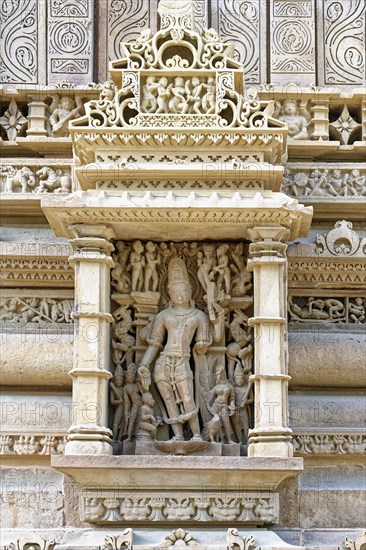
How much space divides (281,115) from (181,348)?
2.34m

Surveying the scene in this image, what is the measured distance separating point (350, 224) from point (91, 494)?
9.89ft

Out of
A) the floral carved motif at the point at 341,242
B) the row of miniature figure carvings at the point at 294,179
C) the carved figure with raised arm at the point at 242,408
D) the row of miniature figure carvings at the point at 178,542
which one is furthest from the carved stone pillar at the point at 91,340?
the floral carved motif at the point at 341,242

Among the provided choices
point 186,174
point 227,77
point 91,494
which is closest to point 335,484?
point 91,494

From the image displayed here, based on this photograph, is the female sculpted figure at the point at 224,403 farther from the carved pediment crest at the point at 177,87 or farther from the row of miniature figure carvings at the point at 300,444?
the carved pediment crest at the point at 177,87

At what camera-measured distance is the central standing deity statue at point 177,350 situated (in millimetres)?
9070

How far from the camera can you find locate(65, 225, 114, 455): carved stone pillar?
28.4 ft

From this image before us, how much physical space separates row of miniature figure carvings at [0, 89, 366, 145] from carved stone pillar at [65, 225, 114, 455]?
1.54 meters

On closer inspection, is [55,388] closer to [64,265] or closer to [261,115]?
[64,265]

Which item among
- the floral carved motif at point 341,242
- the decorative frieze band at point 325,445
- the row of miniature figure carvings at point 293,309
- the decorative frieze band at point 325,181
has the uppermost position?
the decorative frieze band at point 325,181

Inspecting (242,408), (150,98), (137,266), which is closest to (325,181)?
(150,98)

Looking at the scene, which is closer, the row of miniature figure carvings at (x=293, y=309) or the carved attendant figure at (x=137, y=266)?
the carved attendant figure at (x=137, y=266)

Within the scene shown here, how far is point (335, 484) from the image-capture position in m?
9.43

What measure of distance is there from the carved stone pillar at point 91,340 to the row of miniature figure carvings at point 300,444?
733 millimetres

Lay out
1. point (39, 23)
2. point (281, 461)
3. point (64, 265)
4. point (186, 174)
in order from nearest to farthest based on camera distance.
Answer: point (281, 461) < point (186, 174) < point (64, 265) < point (39, 23)
